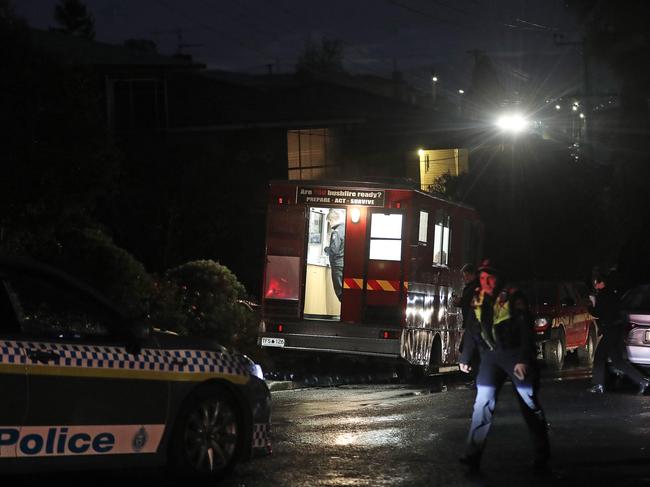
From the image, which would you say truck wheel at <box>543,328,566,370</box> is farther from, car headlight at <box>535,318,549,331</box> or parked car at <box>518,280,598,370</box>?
car headlight at <box>535,318,549,331</box>

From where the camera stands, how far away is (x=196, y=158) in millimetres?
32156

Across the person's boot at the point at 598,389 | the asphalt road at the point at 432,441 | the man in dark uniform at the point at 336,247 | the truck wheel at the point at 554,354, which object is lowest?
the asphalt road at the point at 432,441

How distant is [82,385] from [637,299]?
39.5ft

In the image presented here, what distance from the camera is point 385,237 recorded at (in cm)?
1931

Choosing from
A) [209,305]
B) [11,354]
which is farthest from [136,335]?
[209,305]

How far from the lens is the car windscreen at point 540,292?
77.2 feet

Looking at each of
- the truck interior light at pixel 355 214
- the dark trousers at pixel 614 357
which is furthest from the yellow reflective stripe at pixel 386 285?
the dark trousers at pixel 614 357

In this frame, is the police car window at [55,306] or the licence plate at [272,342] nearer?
the police car window at [55,306]

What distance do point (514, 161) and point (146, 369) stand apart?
40220 millimetres

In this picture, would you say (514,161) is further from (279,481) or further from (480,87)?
(480,87)

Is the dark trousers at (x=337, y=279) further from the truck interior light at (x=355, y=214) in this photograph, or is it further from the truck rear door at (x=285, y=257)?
the truck interior light at (x=355, y=214)

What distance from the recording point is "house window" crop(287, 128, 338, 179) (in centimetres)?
4025

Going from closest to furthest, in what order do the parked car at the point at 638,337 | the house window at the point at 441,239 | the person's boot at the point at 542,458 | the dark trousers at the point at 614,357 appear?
the person's boot at the point at 542,458 < the parked car at the point at 638,337 < the dark trousers at the point at 614,357 < the house window at the point at 441,239

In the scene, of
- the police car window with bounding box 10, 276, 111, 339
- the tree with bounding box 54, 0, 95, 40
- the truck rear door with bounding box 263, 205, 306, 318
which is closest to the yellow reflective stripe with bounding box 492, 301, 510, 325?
the police car window with bounding box 10, 276, 111, 339
